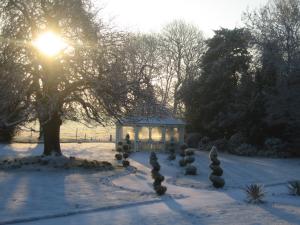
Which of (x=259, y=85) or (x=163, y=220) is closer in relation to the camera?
(x=163, y=220)

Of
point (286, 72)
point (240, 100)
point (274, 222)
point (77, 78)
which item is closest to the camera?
point (274, 222)

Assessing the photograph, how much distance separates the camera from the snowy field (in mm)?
12219

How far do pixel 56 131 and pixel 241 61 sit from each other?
2129cm

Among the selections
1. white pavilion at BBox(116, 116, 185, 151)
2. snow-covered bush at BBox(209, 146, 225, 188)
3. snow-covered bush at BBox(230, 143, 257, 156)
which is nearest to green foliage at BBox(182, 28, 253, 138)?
snow-covered bush at BBox(230, 143, 257, 156)

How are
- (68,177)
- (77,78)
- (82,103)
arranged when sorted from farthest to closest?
(82,103) → (77,78) → (68,177)

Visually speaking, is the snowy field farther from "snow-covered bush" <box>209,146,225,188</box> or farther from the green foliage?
the green foliage

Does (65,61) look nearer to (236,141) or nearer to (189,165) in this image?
(189,165)

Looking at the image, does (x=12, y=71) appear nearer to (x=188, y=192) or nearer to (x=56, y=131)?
(x=56, y=131)

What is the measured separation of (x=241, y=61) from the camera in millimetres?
42188

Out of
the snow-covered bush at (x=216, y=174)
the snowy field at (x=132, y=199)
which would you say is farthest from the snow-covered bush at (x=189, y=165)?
the snow-covered bush at (x=216, y=174)

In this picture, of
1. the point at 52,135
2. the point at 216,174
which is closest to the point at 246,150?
the point at 52,135

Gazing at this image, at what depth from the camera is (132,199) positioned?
15.5 metres

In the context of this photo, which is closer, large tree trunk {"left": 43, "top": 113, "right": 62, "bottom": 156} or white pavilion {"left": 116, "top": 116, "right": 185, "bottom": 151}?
large tree trunk {"left": 43, "top": 113, "right": 62, "bottom": 156}

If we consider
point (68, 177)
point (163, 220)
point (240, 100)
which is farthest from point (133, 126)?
point (163, 220)
